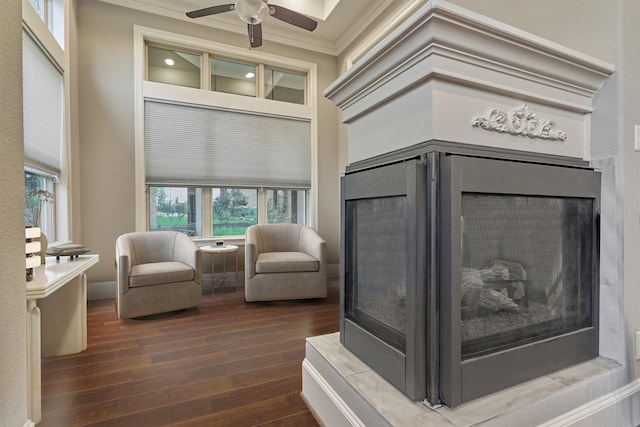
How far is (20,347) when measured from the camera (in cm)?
113

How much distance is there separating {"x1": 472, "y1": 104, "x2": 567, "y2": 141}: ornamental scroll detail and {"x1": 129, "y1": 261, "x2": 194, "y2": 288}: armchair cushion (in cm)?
283

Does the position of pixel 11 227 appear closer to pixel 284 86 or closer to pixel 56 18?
pixel 56 18

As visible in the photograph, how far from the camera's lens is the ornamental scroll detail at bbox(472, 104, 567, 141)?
113 centimetres

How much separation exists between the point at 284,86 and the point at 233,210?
2.05 metres

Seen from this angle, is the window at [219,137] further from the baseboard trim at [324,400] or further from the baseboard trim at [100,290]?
the baseboard trim at [324,400]

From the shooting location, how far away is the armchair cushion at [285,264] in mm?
3305

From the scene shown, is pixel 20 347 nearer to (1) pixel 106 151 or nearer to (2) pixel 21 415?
(2) pixel 21 415

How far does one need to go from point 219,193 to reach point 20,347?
10.6 feet

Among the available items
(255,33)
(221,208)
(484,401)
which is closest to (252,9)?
(255,33)

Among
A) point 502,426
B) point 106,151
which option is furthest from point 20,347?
point 106,151

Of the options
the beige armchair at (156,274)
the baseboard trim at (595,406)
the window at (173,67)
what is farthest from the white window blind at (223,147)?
the baseboard trim at (595,406)

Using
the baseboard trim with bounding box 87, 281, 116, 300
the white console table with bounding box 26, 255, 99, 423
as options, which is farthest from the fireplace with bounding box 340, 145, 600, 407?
the baseboard trim with bounding box 87, 281, 116, 300

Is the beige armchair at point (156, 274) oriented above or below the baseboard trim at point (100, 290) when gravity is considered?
above

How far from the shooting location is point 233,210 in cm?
435
